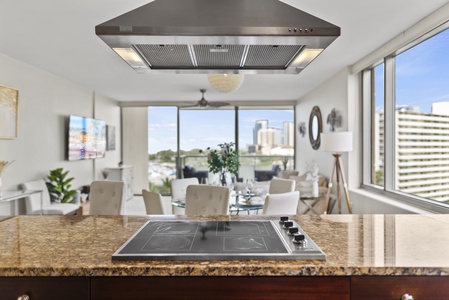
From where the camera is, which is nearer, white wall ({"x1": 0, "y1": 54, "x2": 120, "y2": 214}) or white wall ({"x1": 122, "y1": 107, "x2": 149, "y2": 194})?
white wall ({"x1": 0, "y1": 54, "x2": 120, "y2": 214})

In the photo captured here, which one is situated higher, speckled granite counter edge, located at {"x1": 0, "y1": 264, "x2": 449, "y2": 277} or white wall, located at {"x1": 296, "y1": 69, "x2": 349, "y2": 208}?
white wall, located at {"x1": 296, "y1": 69, "x2": 349, "y2": 208}

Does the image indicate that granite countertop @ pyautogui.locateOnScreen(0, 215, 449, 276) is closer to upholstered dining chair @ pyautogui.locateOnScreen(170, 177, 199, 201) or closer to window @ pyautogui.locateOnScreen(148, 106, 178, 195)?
upholstered dining chair @ pyautogui.locateOnScreen(170, 177, 199, 201)

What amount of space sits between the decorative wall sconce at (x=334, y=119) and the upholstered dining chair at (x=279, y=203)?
9.09 ft

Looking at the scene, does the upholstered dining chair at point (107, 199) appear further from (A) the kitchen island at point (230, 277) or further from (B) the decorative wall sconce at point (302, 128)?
(B) the decorative wall sconce at point (302, 128)

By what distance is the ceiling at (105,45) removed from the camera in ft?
9.05

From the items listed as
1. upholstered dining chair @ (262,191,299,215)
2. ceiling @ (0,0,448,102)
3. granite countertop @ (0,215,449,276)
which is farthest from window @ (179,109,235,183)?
granite countertop @ (0,215,449,276)

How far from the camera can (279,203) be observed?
9.02 ft

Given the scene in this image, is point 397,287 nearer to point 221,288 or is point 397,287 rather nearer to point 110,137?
point 221,288

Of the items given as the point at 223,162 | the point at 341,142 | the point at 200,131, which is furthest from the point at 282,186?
the point at 200,131

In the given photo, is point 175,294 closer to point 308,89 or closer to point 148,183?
point 308,89

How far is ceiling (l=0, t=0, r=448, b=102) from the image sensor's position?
2760 mm

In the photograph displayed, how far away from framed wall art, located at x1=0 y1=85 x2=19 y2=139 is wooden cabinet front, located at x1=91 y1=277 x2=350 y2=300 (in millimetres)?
3891

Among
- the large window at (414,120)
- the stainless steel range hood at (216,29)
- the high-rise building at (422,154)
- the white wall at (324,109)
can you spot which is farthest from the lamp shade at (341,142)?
the stainless steel range hood at (216,29)

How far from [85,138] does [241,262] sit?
5879 mm
